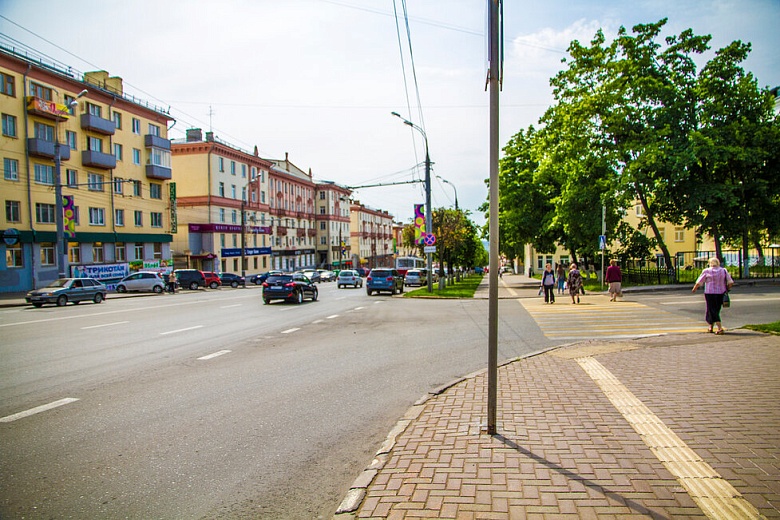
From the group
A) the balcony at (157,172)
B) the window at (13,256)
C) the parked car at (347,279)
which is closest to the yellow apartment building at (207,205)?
the balcony at (157,172)

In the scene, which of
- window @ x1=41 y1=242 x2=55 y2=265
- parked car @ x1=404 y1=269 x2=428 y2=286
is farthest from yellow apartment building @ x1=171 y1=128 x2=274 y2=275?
parked car @ x1=404 y1=269 x2=428 y2=286

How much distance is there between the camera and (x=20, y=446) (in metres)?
4.79

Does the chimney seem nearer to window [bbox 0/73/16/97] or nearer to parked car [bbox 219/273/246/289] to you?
parked car [bbox 219/273/246/289]

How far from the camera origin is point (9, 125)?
1297 inches

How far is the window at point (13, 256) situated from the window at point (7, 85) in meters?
9.93

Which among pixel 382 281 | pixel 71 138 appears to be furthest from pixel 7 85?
pixel 382 281

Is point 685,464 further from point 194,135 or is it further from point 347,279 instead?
point 194,135

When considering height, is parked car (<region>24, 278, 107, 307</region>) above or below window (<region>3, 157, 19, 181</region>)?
below

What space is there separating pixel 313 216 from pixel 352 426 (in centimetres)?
8052

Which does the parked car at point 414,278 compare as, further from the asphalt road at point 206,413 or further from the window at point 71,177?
the asphalt road at point 206,413

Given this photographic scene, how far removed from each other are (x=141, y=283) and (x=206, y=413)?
35169 millimetres

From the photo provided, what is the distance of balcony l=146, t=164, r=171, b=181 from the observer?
46562 mm

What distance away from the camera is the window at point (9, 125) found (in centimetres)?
3262

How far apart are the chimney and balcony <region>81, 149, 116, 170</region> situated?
690 inches
